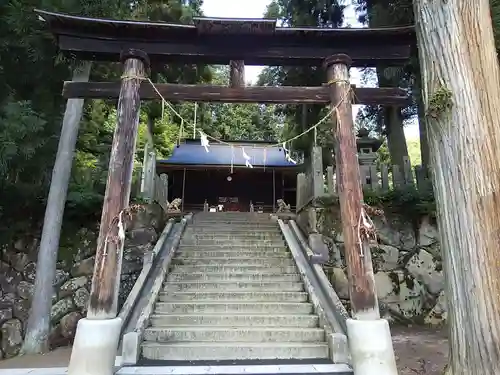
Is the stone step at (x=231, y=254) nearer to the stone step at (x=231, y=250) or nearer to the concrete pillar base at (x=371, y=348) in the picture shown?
the stone step at (x=231, y=250)

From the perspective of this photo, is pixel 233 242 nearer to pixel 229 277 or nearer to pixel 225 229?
pixel 225 229

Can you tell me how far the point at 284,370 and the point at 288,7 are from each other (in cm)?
1185

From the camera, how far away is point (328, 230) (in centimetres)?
758

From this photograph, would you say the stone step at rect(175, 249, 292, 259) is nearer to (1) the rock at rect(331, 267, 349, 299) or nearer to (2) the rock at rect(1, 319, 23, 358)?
(1) the rock at rect(331, 267, 349, 299)

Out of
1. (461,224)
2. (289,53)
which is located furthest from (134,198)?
(461,224)

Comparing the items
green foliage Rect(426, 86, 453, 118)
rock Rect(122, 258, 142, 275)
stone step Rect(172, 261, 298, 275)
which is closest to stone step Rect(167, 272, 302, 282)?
stone step Rect(172, 261, 298, 275)

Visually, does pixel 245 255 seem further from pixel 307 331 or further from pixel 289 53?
pixel 289 53

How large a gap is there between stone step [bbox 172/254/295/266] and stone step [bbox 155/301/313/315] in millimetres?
1315

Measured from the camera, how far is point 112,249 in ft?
A: 13.1

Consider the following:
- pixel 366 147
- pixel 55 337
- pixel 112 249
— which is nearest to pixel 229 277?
pixel 112 249

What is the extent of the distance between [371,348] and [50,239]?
18.3ft

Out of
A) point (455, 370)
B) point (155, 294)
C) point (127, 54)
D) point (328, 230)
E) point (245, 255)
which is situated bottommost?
point (455, 370)

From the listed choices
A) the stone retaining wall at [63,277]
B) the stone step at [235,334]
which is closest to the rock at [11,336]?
the stone retaining wall at [63,277]

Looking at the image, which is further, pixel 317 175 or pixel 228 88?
pixel 317 175
